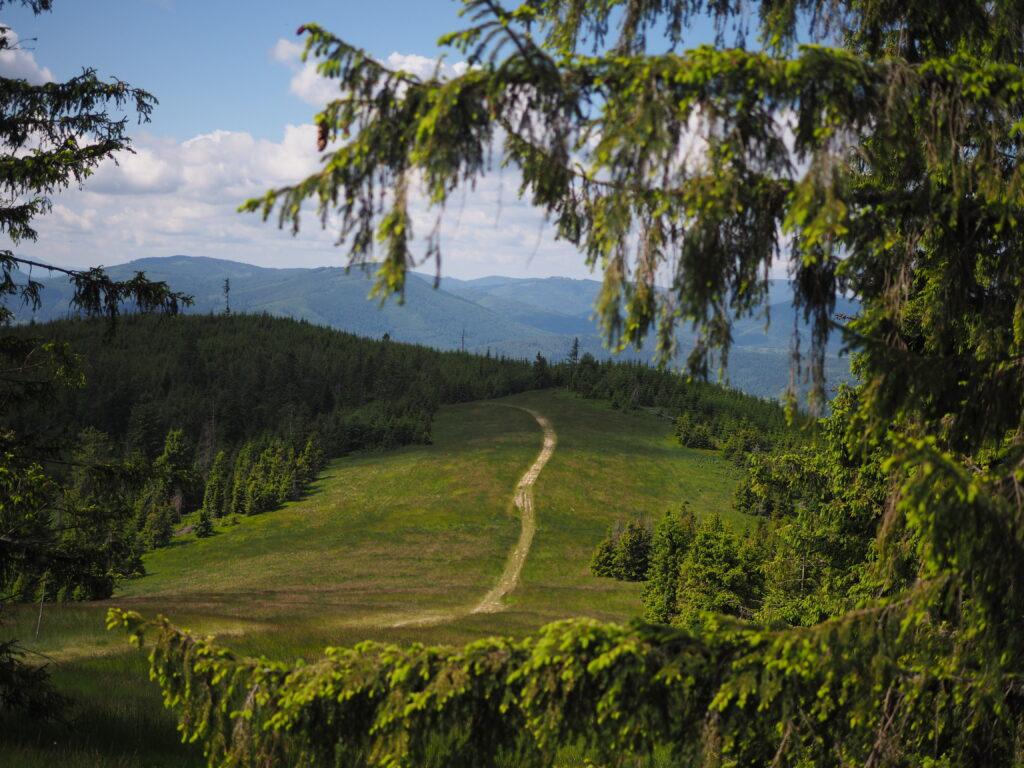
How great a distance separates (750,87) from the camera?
163 inches

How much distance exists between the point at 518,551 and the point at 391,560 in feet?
40.3

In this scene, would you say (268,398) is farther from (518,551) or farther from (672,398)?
(518,551)

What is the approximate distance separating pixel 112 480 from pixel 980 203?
10355mm

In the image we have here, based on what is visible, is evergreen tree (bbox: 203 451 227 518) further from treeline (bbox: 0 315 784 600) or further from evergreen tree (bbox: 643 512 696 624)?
evergreen tree (bbox: 643 512 696 624)

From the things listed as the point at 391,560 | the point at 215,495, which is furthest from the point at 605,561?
the point at 215,495

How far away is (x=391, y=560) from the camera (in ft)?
210

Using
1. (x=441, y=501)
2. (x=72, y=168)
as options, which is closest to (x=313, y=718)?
(x=72, y=168)

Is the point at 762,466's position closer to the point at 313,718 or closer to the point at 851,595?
the point at 851,595

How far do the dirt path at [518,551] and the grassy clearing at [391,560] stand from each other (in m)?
0.98

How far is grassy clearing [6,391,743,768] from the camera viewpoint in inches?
478

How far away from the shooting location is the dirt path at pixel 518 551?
3581 centimetres

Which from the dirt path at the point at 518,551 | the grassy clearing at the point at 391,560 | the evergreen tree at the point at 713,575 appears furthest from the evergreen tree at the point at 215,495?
the evergreen tree at the point at 713,575

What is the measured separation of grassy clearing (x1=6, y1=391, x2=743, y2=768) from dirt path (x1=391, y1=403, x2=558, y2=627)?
0.98 metres

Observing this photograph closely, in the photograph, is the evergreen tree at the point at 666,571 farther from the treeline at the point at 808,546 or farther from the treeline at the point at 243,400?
the treeline at the point at 243,400
